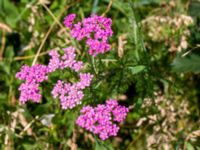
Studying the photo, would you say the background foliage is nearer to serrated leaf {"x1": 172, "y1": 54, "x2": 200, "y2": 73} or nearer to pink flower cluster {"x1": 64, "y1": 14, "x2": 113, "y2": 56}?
serrated leaf {"x1": 172, "y1": 54, "x2": 200, "y2": 73}

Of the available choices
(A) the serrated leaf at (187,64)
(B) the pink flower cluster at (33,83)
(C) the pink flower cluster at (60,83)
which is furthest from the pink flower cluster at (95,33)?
(A) the serrated leaf at (187,64)

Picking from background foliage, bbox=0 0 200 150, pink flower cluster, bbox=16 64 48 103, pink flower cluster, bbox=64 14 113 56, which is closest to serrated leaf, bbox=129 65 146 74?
background foliage, bbox=0 0 200 150

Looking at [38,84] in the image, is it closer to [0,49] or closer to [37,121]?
[37,121]

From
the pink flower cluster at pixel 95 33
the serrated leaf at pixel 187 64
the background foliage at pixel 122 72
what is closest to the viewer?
the pink flower cluster at pixel 95 33

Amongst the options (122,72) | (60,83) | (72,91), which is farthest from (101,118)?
(122,72)

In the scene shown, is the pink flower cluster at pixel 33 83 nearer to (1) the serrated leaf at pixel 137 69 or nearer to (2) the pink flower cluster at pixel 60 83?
(2) the pink flower cluster at pixel 60 83

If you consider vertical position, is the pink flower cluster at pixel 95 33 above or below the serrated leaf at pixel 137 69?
above
